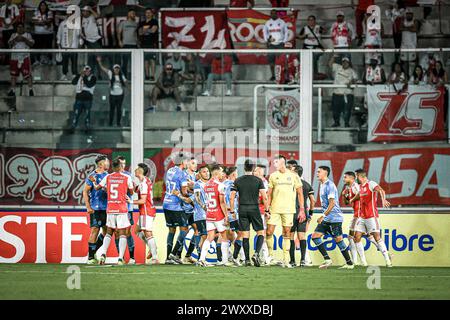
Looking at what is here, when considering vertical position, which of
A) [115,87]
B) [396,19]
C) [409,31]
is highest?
[396,19]

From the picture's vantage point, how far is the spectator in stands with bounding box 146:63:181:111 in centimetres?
2405

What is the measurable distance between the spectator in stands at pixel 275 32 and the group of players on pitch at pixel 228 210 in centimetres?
345

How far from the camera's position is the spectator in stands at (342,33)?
2652cm

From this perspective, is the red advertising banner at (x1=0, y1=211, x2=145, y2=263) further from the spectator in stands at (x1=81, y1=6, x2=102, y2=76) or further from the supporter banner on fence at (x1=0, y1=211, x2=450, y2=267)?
the spectator in stands at (x1=81, y1=6, x2=102, y2=76)

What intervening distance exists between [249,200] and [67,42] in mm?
6802

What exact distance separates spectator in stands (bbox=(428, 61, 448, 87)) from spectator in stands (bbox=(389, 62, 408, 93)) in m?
0.56

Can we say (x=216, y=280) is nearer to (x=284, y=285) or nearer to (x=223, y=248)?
(x=284, y=285)

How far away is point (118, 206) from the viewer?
20.9 metres

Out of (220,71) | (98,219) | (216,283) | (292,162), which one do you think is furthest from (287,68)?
(216,283)

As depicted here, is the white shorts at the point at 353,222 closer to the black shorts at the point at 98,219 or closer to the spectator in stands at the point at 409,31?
the black shorts at the point at 98,219

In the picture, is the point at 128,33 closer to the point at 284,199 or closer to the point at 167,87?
the point at 167,87

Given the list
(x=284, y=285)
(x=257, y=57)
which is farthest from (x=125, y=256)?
(x=284, y=285)

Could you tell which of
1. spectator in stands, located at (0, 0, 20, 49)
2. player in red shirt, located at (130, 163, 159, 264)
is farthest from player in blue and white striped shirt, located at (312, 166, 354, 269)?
spectator in stands, located at (0, 0, 20, 49)

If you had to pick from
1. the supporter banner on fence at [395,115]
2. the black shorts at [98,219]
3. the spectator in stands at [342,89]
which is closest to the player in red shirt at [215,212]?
the black shorts at [98,219]
